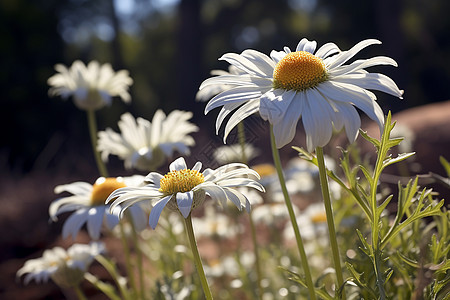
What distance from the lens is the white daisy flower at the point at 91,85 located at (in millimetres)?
2178

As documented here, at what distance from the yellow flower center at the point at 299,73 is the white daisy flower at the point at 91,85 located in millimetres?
1237

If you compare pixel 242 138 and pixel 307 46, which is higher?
pixel 307 46

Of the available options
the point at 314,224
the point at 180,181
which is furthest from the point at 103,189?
the point at 314,224

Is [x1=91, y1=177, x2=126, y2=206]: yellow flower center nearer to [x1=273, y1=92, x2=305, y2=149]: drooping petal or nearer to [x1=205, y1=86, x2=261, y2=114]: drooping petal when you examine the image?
[x1=205, y1=86, x2=261, y2=114]: drooping petal

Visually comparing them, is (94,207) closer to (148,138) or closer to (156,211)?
(148,138)

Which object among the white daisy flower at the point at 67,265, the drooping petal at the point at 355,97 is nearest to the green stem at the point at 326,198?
the drooping petal at the point at 355,97

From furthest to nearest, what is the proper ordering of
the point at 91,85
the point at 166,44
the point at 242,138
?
the point at 166,44 → the point at 91,85 → the point at 242,138

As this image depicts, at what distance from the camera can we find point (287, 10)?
1391cm

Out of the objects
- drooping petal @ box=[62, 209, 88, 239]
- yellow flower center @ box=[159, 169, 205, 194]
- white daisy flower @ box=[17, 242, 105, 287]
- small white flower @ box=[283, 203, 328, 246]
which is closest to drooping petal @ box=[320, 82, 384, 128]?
yellow flower center @ box=[159, 169, 205, 194]

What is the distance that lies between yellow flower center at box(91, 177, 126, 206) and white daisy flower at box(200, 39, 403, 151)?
0.65 meters

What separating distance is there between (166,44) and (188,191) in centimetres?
1618

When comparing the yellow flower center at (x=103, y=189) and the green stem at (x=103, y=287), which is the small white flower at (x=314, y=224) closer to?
the green stem at (x=103, y=287)

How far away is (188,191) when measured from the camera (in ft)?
3.45

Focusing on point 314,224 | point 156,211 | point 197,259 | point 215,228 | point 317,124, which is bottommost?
point 215,228
